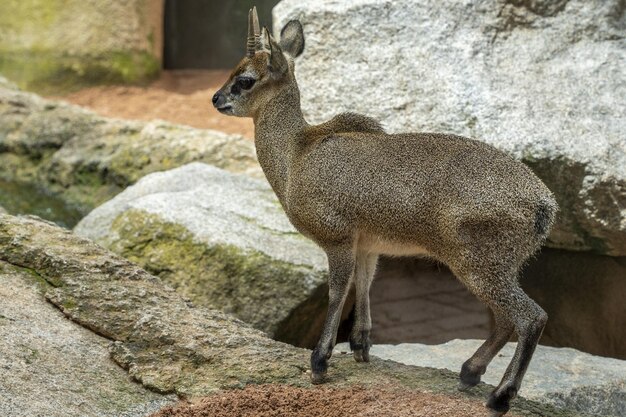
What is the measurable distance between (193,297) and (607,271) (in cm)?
263

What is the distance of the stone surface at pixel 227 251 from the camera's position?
635 cm

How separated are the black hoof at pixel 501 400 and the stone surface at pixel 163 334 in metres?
0.14

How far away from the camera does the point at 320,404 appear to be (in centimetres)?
425

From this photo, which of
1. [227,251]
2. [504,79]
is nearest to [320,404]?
[227,251]

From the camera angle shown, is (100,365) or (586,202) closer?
(100,365)

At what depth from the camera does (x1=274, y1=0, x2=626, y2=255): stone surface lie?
6188 mm

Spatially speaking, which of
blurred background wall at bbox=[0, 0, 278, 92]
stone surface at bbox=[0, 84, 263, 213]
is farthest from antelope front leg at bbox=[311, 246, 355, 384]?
blurred background wall at bbox=[0, 0, 278, 92]

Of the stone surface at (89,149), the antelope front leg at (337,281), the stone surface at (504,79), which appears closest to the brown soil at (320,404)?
the antelope front leg at (337,281)

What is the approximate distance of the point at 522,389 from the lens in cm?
527

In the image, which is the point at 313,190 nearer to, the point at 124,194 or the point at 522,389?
the point at 522,389

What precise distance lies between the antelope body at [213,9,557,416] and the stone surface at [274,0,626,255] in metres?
1.27

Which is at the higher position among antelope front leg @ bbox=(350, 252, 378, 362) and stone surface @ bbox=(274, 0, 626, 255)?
stone surface @ bbox=(274, 0, 626, 255)

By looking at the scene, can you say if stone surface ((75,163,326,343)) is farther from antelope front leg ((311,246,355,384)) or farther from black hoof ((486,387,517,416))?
black hoof ((486,387,517,416))

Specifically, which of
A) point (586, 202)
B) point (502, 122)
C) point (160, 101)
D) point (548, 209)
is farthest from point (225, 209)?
point (160, 101)
